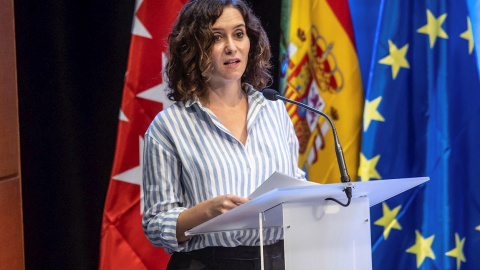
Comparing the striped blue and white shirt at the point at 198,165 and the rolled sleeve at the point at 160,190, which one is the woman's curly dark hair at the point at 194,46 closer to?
the striped blue and white shirt at the point at 198,165

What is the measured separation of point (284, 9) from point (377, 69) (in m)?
0.51

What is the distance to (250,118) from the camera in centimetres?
192

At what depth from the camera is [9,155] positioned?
2662 millimetres

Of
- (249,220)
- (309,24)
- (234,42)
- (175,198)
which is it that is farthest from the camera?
(309,24)

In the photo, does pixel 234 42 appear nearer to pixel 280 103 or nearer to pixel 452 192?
pixel 280 103

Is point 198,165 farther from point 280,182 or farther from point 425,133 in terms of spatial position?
point 425,133

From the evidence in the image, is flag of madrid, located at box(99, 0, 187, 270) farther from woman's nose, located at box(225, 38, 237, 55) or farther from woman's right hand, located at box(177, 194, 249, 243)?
woman's right hand, located at box(177, 194, 249, 243)

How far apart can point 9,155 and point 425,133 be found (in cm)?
174

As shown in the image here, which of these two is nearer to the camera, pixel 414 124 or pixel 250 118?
pixel 250 118

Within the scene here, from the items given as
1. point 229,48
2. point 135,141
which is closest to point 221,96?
point 229,48

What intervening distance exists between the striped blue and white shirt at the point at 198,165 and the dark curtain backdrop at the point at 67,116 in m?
1.09

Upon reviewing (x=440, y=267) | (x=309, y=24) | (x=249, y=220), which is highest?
(x=309, y=24)

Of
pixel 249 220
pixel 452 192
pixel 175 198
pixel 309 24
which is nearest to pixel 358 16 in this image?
pixel 309 24

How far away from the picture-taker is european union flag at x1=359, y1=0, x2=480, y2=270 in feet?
8.88
